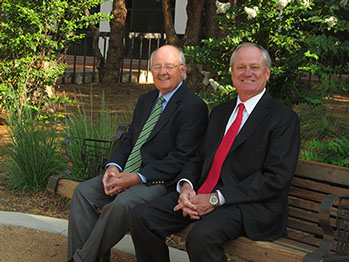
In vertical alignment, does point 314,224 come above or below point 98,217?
above

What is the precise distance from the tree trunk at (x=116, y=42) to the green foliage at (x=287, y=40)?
27.2ft

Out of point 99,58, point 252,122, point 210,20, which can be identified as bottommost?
point 99,58

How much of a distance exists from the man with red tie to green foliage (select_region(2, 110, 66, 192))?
231cm

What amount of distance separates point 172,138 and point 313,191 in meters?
1.04

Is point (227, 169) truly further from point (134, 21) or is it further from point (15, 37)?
point (134, 21)

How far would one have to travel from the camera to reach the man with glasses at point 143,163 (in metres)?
3.40

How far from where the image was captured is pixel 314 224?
3539 mm

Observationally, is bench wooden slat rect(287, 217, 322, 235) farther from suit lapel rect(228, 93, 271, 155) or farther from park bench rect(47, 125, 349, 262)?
suit lapel rect(228, 93, 271, 155)

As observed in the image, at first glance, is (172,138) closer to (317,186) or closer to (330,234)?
(317,186)

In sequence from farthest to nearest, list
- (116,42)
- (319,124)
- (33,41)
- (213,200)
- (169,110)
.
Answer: (116,42), (33,41), (319,124), (169,110), (213,200)

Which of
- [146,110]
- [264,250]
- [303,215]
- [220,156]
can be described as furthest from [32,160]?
[264,250]

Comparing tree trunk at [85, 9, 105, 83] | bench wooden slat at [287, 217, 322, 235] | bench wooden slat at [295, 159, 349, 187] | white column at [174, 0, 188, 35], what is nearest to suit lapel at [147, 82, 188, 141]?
bench wooden slat at [295, 159, 349, 187]

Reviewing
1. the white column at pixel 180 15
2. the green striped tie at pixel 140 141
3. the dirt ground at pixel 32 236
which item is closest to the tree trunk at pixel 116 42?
the dirt ground at pixel 32 236

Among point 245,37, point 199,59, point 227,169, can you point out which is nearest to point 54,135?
point 199,59
